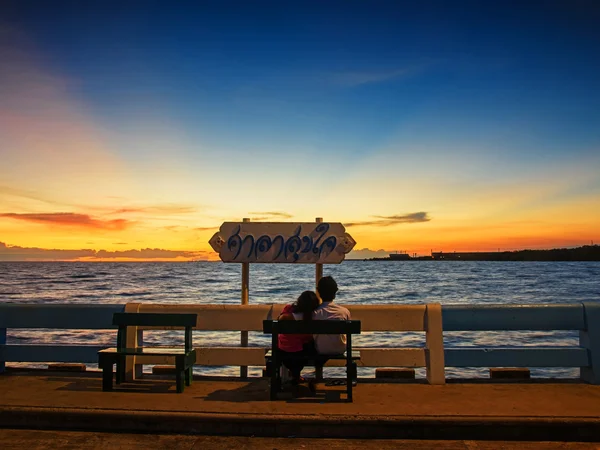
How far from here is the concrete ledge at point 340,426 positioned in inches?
216

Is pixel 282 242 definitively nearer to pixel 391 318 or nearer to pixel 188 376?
pixel 391 318

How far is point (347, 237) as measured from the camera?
8.59 metres

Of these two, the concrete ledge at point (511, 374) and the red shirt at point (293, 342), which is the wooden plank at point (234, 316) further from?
the concrete ledge at point (511, 374)

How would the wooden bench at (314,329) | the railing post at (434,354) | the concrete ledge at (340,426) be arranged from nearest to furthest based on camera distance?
the concrete ledge at (340,426) < the wooden bench at (314,329) < the railing post at (434,354)

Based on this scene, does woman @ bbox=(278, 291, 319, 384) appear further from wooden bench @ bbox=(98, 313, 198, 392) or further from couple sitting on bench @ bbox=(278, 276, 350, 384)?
wooden bench @ bbox=(98, 313, 198, 392)

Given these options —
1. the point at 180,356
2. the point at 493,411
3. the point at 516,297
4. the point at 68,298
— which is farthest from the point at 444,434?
the point at 516,297

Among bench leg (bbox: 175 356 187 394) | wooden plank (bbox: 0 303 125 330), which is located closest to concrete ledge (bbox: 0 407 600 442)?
bench leg (bbox: 175 356 187 394)

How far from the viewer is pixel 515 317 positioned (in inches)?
288

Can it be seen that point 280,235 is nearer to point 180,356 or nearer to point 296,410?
point 180,356

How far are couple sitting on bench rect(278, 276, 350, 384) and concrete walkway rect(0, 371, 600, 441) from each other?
0.41 m

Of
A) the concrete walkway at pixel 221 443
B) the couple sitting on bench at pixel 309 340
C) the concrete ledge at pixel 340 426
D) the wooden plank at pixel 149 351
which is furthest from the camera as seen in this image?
the wooden plank at pixel 149 351

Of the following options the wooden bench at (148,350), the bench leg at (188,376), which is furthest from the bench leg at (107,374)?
the bench leg at (188,376)

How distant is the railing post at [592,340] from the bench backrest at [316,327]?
10.2 feet

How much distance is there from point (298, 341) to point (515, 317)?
285 cm
